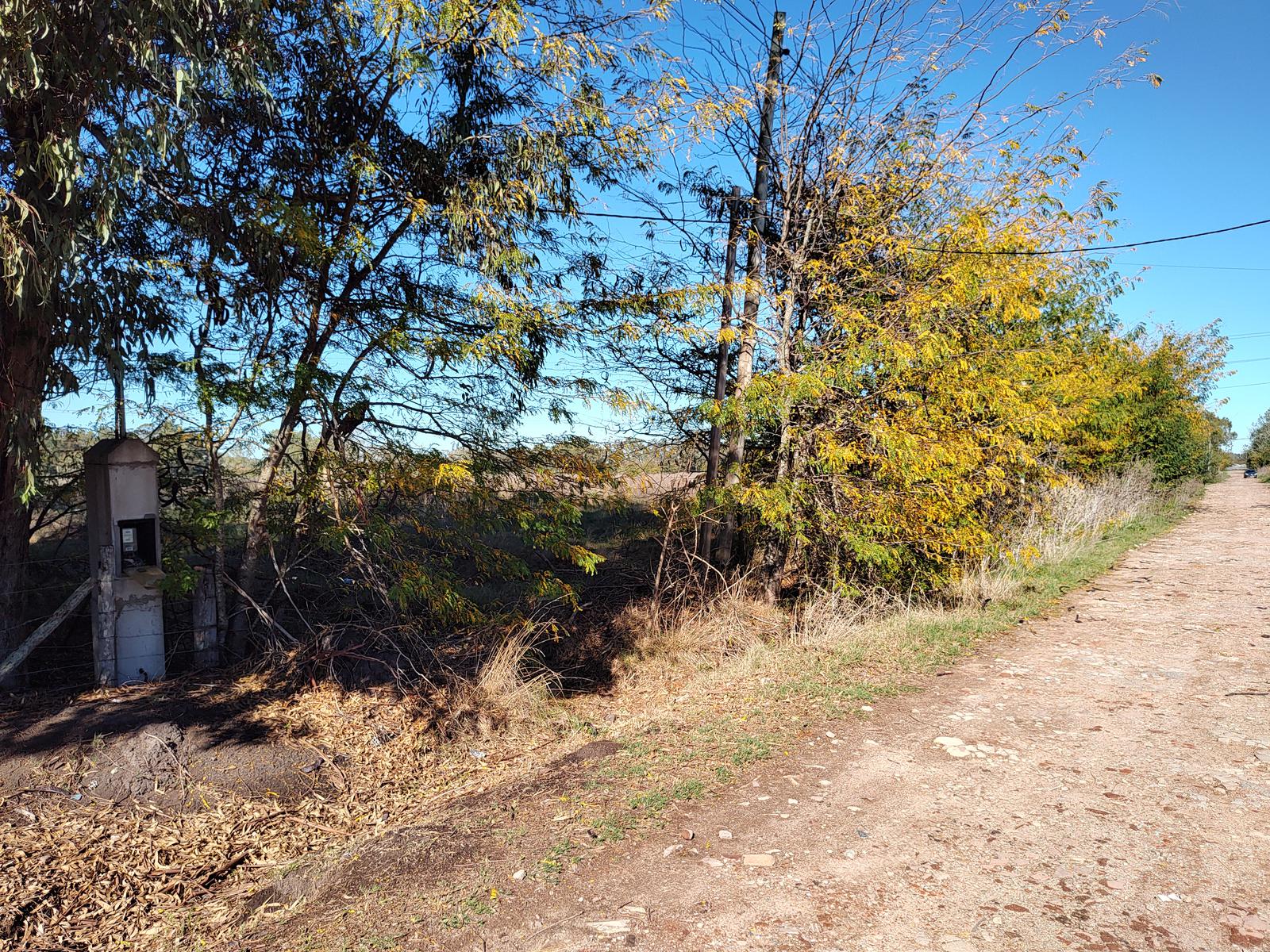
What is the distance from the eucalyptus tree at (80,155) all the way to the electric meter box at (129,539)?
0.51 meters

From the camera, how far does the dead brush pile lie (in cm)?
380

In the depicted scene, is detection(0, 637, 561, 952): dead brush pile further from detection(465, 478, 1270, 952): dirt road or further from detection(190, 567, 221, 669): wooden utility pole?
detection(465, 478, 1270, 952): dirt road

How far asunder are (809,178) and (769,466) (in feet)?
11.4

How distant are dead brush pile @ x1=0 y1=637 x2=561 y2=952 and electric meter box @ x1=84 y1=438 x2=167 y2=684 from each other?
37 centimetres

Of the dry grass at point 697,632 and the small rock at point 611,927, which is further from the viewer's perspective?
the dry grass at point 697,632

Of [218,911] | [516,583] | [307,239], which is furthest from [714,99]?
[218,911]

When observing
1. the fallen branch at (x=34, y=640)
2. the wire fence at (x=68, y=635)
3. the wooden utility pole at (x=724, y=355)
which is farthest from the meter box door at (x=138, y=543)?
the wooden utility pole at (x=724, y=355)

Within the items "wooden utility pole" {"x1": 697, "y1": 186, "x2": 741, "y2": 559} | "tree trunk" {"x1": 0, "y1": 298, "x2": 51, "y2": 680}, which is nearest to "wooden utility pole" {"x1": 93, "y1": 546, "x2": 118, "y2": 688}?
"tree trunk" {"x1": 0, "y1": 298, "x2": 51, "y2": 680}

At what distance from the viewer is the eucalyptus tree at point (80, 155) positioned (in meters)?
4.67

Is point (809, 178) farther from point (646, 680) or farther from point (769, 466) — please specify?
point (646, 680)

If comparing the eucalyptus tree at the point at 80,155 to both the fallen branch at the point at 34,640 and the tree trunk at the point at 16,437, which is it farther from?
the fallen branch at the point at 34,640

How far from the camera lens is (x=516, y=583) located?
1042cm

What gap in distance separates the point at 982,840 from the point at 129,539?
6052 mm

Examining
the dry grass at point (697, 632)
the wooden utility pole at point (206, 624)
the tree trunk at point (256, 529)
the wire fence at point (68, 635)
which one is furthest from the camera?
the dry grass at point (697, 632)
